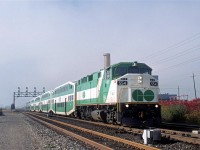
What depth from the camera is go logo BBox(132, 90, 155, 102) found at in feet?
60.6

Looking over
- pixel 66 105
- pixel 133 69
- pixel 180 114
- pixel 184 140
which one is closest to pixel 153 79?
pixel 133 69

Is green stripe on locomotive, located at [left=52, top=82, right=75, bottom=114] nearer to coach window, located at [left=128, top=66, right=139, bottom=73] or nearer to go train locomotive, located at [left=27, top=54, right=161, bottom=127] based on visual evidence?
go train locomotive, located at [left=27, top=54, right=161, bottom=127]

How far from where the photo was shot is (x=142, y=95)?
18562 mm

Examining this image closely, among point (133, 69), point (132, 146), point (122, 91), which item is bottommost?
point (132, 146)

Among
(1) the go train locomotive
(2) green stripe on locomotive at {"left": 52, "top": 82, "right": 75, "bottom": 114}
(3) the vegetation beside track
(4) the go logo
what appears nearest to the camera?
(1) the go train locomotive

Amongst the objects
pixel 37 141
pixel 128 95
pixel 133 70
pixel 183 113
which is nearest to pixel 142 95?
pixel 128 95

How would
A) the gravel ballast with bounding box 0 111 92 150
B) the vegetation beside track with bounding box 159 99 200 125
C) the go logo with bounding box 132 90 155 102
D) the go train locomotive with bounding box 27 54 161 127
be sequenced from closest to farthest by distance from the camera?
the gravel ballast with bounding box 0 111 92 150 → the go train locomotive with bounding box 27 54 161 127 → the go logo with bounding box 132 90 155 102 → the vegetation beside track with bounding box 159 99 200 125

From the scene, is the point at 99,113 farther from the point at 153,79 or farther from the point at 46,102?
the point at 46,102

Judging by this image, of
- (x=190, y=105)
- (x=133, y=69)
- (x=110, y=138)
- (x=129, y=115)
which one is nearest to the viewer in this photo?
(x=110, y=138)

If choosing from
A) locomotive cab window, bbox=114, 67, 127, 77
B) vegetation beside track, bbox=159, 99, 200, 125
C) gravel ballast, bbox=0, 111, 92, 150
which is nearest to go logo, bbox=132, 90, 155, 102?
locomotive cab window, bbox=114, 67, 127, 77

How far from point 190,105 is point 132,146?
57.8 feet

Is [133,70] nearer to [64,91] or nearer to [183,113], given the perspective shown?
[183,113]

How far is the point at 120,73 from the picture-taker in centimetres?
1980

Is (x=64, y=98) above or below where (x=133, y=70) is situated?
below
